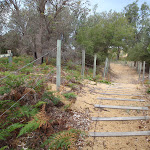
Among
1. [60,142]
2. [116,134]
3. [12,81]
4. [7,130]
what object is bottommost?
[116,134]

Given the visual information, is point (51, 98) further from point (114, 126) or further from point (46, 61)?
point (46, 61)

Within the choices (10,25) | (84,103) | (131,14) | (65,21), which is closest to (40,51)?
(65,21)

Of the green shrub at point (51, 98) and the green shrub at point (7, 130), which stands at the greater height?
the green shrub at point (51, 98)

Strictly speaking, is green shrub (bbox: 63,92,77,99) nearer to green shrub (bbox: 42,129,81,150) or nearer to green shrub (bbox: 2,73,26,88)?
green shrub (bbox: 2,73,26,88)

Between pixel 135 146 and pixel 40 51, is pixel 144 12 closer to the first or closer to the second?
pixel 40 51

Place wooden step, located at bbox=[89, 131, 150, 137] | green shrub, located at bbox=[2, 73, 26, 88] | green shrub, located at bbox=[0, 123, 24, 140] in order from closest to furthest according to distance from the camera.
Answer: green shrub, located at bbox=[0, 123, 24, 140] < wooden step, located at bbox=[89, 131, 150, 137] < green shrub, located at bbox=[2, 73, 26, 88]

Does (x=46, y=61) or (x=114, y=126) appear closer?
(x=114, y=126)

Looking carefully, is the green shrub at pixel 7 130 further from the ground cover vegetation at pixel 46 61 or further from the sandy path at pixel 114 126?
the sandy path at pixel 114 126

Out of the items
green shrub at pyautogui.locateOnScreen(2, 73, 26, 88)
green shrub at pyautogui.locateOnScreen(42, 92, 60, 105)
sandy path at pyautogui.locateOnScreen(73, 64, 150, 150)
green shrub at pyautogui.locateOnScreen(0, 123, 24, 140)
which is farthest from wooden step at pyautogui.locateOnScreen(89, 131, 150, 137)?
green shrub at pyautogui.locateOnScreen(2, 73, 26, 88)

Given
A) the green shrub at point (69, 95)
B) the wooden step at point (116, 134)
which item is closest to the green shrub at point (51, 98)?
the green shrub at point (69, 95)

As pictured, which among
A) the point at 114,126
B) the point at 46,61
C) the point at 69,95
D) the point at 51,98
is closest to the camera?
the point at 114,126

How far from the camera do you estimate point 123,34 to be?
16422 mm

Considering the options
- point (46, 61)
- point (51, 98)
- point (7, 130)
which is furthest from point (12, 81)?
point (46, 61)

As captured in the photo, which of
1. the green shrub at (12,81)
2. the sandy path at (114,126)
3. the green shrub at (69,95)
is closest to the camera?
the sandy path at (114,126)
